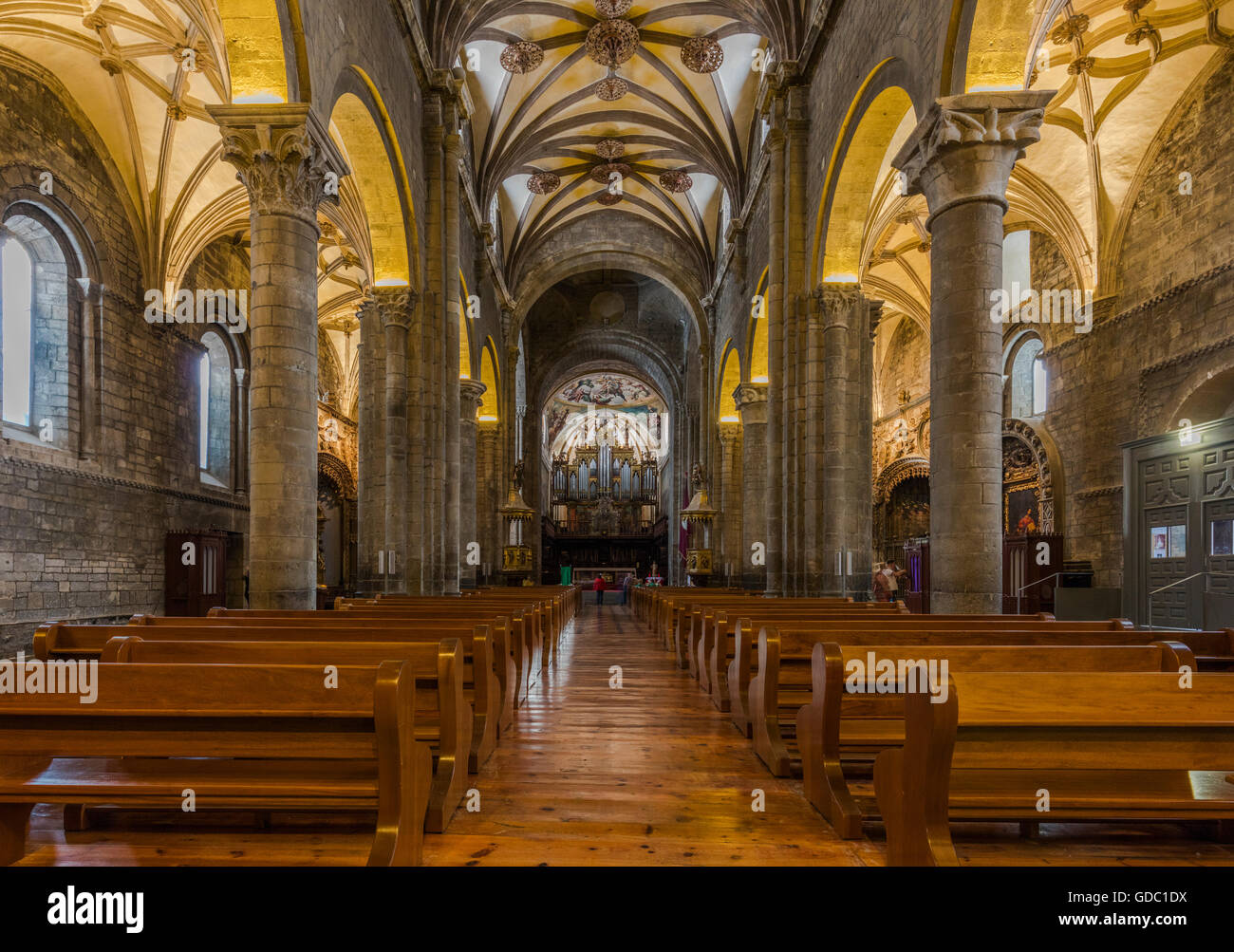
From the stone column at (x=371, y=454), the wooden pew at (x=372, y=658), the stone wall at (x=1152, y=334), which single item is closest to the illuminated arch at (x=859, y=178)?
the stone wall at (x=1152, y=334)

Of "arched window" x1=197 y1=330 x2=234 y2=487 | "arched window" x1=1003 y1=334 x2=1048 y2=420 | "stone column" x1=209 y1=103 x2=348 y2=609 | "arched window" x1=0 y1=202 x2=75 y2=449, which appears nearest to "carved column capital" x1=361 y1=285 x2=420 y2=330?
"arched window" x1=0 y1=202 x2=75 y2=449

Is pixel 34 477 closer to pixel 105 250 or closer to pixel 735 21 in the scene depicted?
pixel 105 250

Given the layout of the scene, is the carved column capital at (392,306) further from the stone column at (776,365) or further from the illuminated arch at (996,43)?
the illuminated arch at (996,43)

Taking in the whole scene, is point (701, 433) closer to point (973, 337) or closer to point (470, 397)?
point (470, 397)

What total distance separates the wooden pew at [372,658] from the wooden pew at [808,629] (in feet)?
6.72

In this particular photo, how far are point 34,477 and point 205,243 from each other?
6.49 m

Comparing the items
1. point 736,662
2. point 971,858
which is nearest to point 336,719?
point 971,858

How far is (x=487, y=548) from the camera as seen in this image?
2562 centimetres

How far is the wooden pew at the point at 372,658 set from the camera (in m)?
3.45

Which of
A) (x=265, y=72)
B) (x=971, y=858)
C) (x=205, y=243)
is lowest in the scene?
(x=971, y=858)

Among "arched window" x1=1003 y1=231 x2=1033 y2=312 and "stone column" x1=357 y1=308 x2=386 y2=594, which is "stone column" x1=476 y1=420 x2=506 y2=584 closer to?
"stone column" x1=357 y1=308 x2=386 y2=594

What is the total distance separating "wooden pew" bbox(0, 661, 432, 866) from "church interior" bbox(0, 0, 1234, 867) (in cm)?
2

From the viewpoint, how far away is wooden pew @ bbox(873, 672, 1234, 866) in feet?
8.55

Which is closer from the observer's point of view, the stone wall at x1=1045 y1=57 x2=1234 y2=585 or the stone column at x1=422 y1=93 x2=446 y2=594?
the stone wall at x1=1045 y1=57 x2=1234 y2=585
